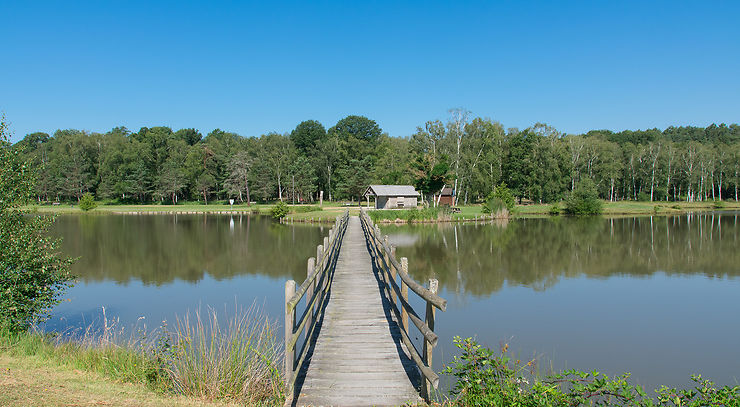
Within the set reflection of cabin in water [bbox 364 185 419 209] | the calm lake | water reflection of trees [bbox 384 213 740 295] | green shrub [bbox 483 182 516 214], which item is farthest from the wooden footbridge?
reflection of cabin in water [bbox 364 185 419 209]

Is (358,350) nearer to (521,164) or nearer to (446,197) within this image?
(446,197)

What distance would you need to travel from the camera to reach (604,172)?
215 feet

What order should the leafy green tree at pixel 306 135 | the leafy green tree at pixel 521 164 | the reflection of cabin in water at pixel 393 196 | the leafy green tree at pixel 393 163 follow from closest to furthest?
the reflection of cabin in water at pixel 393 196, the leafy green tree at pixel 521 164, the leafy green tree at pixel 393 163, the leafy green tree at pixel 306 135

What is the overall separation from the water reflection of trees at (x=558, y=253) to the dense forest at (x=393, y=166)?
19019 mm

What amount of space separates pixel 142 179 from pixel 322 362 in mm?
77690

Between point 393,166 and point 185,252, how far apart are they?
4666 centimetres

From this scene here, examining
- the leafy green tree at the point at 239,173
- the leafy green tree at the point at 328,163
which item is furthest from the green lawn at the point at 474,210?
the leafy green tree at the point at 328,163

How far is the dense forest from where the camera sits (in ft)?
200

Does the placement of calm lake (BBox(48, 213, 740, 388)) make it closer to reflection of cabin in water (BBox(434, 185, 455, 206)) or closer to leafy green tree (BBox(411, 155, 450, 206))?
leafy green tree (BBox(411, 155, 450, 206))

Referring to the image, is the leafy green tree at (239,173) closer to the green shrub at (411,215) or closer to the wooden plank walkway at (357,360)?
the green shrub at (411,215)

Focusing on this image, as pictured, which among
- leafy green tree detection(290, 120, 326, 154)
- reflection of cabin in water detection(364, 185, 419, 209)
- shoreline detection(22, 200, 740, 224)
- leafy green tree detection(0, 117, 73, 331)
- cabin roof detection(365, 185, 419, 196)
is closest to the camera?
leafy green tree detection(0, 117, 73, 331)

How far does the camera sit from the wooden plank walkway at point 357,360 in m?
5.22

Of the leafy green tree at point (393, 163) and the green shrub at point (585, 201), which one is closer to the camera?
the green shrub at point (585, 201)

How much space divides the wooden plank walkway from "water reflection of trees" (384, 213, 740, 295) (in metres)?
7.94
